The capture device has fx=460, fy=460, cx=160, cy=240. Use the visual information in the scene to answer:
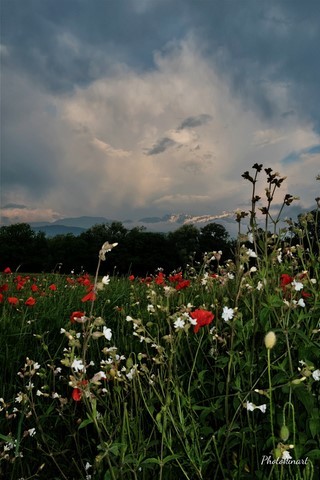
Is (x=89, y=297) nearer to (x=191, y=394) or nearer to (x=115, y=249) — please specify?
(x=191, y=394)

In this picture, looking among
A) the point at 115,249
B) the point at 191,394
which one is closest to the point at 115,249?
the point at 115,249

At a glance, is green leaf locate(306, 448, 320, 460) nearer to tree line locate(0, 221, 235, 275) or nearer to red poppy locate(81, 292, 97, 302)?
red poppy locate(81, 292, 97, 302)

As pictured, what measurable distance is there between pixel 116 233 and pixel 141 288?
220 feet

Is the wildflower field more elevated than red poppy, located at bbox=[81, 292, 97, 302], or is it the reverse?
red poppy, located at bbox=[81, 292, 97, 302]

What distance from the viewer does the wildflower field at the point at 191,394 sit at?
2953 millimetres

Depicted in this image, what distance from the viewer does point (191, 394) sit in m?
3.92

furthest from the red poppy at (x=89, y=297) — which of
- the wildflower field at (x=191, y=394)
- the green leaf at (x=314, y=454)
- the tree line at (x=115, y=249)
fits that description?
the tree line at (x=115, y=249)

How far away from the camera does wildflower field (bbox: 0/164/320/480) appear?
2.95 metres

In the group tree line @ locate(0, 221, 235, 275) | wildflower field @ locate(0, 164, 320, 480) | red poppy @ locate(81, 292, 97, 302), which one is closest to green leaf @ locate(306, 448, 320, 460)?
wildflower field @ locate(0, 164, 320, 480)

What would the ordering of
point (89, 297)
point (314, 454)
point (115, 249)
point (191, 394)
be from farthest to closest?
point (115, 249), point (191, 394), point (89, 297), point (314, 454)

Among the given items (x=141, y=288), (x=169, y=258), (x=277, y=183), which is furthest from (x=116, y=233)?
(x=277, y=183)

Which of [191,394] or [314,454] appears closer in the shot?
[314,454]

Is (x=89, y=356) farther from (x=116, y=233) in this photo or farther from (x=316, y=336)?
(x=116, y=233)

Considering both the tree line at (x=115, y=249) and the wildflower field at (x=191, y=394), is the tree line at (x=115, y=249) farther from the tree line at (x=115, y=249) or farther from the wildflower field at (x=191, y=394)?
the wildflower field at (x=191, y=394)
